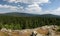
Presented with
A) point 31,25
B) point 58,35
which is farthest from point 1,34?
point 31,25

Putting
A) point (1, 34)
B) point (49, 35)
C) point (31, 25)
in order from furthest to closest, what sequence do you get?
1. point (31, 25)
2. point (49, 35)
3. point (1, 34)

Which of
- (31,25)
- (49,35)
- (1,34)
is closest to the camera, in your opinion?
(1,34)

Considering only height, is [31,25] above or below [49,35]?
below

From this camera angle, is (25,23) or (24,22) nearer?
(25,23)

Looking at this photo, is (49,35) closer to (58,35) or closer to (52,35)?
(52,35)

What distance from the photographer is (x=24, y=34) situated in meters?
18.3

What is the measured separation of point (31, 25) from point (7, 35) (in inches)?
1573

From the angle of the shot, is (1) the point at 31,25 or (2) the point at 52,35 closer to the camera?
(2) the point at 52,35

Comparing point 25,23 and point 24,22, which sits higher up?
point 25,23

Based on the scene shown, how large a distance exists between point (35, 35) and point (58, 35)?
3.50 meters

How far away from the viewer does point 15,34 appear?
18.3 m

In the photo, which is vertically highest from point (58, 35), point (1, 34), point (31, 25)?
point (1, 34)

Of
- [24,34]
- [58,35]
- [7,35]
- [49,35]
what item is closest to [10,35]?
[7,35]

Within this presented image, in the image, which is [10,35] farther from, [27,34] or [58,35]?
[58,35]
